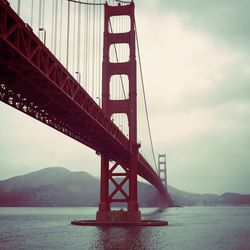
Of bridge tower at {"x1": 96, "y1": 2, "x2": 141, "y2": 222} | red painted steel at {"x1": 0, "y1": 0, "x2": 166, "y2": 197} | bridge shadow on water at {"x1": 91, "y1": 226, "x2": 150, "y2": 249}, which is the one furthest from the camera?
bridge tower at {"x1": 96, "y1": 2, "x2": 141, "y2": 222}

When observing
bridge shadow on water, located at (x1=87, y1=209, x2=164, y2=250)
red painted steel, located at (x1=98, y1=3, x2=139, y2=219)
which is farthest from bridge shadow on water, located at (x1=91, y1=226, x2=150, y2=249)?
red painted steel, located at (x1=98, y1=3, x2=139, y2=219)

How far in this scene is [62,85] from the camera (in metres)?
22.5

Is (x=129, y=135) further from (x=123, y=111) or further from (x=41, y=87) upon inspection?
(x=41, y=87)

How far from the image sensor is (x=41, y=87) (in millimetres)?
22109

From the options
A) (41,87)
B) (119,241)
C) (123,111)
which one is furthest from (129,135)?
(41,87)

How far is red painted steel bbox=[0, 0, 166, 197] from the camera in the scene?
16.6m

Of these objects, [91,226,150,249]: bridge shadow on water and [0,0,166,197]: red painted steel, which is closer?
[0,0,166,197]: red painted steel

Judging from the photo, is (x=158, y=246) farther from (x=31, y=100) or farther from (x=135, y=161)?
(x=135, y=161)

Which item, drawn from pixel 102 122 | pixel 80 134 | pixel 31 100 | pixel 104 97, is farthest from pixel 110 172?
pixel 31 100

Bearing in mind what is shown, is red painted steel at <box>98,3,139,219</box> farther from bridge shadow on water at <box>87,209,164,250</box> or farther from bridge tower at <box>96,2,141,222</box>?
bridge shadow on water at <box>87,209,164,250</box>

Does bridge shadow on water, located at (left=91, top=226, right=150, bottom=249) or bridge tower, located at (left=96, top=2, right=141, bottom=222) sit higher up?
bridge tower, located at (left=96, top=2, right=141, bottom=222)

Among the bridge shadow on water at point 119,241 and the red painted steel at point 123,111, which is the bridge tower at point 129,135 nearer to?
the red painted steel at point 123,111

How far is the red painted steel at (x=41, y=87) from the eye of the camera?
54.6ft

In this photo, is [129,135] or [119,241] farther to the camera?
[129,135]
